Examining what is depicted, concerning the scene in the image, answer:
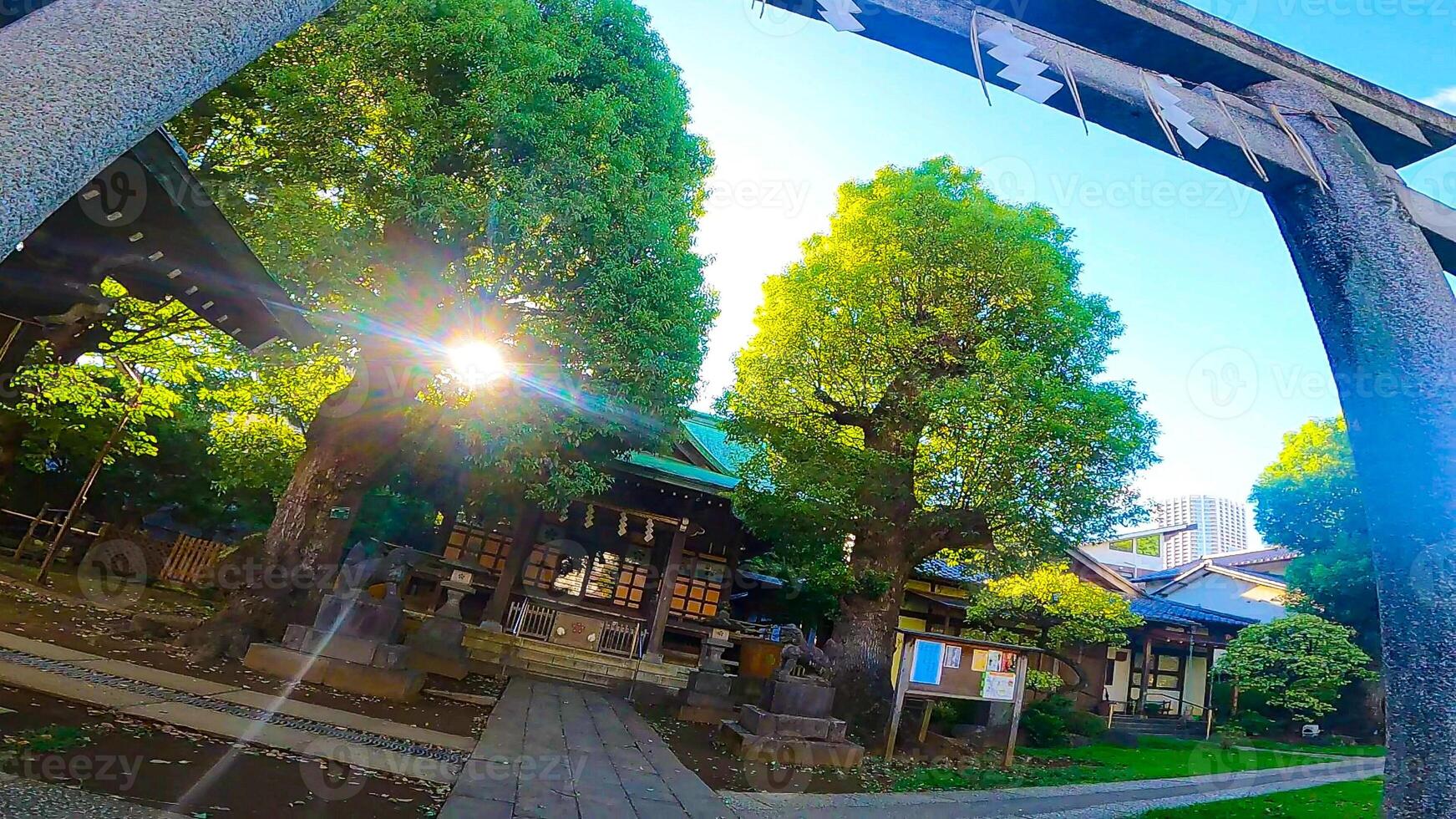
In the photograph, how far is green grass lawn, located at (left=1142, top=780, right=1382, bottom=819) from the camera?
614cm

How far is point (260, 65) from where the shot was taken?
727 cm

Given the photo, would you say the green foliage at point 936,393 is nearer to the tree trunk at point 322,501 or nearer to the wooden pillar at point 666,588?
the wooden pillar at point 666,588

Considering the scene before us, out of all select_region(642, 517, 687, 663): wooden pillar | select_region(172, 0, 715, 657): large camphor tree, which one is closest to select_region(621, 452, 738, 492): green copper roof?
select_region(642, 517, 687, 663): wooden pillar

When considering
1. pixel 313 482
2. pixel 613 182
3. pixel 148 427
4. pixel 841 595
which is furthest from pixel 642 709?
pixel 148 427

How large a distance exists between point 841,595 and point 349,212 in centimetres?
922

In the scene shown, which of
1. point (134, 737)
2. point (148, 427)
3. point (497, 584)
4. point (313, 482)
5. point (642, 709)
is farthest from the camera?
point (148, 427)

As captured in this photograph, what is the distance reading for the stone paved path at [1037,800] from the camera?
5.90 metres

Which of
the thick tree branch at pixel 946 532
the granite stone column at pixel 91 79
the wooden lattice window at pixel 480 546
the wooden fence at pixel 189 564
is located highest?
the thick tree branch at pixel 946 532

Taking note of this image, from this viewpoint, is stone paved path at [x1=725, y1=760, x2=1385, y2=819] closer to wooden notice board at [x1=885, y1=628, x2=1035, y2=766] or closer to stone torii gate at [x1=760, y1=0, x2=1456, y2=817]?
wooden notice board at [x1=885, y1=628, x2=1035, y2=766]

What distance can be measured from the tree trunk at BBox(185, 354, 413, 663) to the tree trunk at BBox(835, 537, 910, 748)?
7.58 metres

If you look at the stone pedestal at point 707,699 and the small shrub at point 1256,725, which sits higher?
the small shrub at point 1256,725

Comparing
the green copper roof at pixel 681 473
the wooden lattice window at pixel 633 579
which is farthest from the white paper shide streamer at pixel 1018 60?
the wooden lattice window at pixel 633 579

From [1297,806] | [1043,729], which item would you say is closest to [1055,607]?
[1043,729]

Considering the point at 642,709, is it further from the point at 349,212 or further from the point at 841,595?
the point at 349,212
